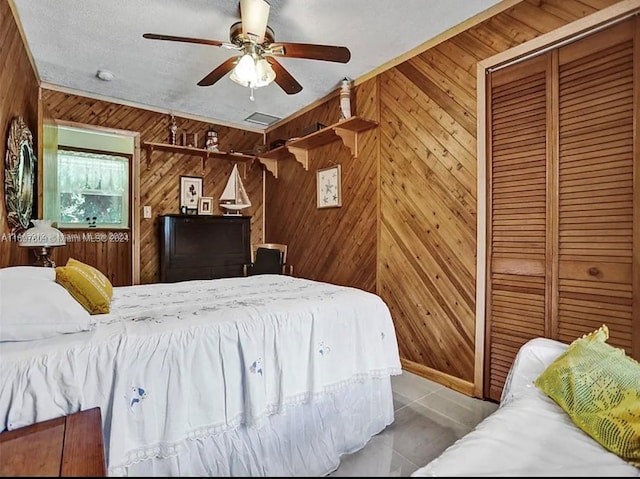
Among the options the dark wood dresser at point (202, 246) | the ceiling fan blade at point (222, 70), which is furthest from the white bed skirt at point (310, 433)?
the dark wood dresser at point (202, 246)

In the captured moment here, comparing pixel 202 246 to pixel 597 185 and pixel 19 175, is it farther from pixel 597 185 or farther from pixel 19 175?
pixel 597 185

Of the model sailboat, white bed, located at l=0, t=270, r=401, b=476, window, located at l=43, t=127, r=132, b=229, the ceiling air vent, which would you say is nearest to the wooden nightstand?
white bed, located at l=0, t=270, r=401, b=476

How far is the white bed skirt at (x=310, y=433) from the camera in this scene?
981 mm

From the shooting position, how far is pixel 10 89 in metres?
2.28

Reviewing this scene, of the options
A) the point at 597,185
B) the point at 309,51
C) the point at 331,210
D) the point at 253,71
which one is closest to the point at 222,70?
the point at 253,71

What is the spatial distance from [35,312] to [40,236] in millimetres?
1647

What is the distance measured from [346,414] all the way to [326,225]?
2376 millimetres

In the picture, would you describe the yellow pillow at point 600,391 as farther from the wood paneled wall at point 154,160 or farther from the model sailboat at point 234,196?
the wood paneled wall at point 154,160

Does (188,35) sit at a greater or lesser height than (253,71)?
greater

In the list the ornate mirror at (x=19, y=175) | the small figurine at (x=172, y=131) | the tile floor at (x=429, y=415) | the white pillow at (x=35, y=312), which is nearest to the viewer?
the white pillow at (x=35, y=312)

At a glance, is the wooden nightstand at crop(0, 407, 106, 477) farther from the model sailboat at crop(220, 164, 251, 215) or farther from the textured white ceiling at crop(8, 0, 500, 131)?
the model sailboat at crop(220, 164, 251, 215)

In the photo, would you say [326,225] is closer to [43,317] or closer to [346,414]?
[346,414]

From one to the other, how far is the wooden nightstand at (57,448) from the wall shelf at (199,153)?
11.3 feet

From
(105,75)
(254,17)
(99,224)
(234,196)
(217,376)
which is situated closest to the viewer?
(217,376)
